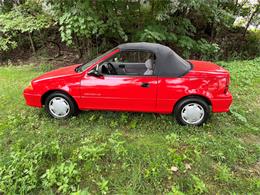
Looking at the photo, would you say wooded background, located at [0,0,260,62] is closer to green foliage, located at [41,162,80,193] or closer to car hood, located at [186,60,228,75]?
car hood, located at [186,60,228,75]

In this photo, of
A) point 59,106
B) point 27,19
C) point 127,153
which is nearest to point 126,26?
point 27,19

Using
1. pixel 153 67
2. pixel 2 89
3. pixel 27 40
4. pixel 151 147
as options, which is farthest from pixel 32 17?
pixel 151 147

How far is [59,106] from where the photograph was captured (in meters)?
3.79

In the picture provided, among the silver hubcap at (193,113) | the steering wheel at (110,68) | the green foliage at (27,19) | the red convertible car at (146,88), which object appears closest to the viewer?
the red convertible car at (146,88)

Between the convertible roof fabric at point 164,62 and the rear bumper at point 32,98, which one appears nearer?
the convertible roof fabric at point 164,62

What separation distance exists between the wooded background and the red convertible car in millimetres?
2565

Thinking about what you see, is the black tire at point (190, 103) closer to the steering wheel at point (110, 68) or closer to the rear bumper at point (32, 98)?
the steering wheel at point (110, 68)

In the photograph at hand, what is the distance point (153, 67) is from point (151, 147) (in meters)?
1.35

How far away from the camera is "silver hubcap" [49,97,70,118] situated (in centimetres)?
377

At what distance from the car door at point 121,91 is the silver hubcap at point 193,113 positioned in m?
0.54

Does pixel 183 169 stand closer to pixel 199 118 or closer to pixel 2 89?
pixel 199 118

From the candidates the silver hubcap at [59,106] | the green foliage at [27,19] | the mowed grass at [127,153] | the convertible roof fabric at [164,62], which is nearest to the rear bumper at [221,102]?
the mowed grass at [127,153]

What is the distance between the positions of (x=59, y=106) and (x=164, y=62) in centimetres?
211

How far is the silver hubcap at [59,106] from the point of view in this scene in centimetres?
377
